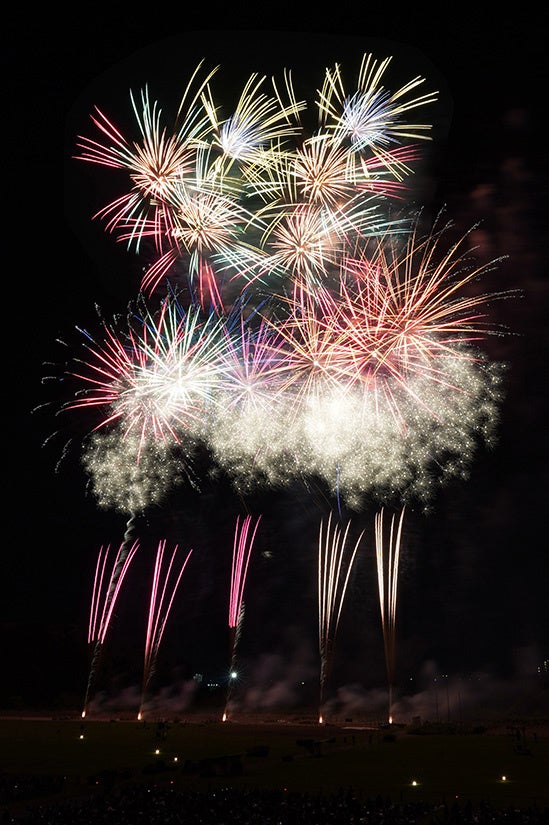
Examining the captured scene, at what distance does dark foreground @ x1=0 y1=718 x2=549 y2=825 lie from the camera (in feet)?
49.9

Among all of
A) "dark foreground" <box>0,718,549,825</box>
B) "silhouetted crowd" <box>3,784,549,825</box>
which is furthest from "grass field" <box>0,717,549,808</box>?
"silhouetted crowd" <box>3,784,549,825</box>

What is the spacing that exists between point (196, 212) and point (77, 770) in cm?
1803

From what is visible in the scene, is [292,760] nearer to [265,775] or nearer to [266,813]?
[265,775]

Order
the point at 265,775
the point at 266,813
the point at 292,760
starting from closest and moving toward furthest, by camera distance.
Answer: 1. the point at 266,813
2. the point at 265,775
3. the point at 292,760

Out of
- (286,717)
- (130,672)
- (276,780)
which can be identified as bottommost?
(276,780)

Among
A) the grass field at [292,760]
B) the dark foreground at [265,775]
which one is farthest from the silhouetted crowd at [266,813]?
the grass field at [292,760]

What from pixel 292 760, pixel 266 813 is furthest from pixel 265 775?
pixel 266 813

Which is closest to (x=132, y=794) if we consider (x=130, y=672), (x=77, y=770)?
(x=77, y=770)

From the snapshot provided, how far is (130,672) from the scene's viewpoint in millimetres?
57094

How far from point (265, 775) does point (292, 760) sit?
3.19 m

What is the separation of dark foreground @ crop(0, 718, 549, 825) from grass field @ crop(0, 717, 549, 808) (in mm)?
48

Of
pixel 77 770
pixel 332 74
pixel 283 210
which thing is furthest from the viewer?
pixel 77 770

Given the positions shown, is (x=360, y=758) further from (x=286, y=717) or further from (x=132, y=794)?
(x=286, y=717)

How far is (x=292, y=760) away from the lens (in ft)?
81.6
